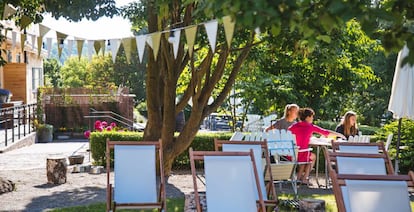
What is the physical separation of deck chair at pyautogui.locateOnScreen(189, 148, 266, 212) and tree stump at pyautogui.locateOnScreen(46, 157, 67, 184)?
14.1ft

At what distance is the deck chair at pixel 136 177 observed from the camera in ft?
19.3

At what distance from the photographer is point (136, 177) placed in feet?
20.2

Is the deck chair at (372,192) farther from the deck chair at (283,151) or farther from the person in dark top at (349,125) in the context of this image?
the person in dark top at (349,125)

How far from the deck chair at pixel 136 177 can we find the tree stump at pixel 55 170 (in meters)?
3.08

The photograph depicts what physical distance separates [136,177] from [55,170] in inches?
134

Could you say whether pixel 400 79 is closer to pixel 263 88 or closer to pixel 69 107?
pixel 263 88

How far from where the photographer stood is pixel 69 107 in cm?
2236

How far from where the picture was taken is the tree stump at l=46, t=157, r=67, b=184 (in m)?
9.05

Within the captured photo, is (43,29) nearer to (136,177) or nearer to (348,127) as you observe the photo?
(136,177)

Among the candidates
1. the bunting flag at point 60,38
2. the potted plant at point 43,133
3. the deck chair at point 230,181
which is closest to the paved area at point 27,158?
the potted plant at point 43,133

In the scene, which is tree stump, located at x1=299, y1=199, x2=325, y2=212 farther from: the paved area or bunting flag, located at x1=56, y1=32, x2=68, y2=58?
the paved area

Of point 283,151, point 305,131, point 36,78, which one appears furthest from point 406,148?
point 36,78

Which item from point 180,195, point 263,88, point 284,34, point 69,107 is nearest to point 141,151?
point 180,195

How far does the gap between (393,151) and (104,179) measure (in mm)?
4927
